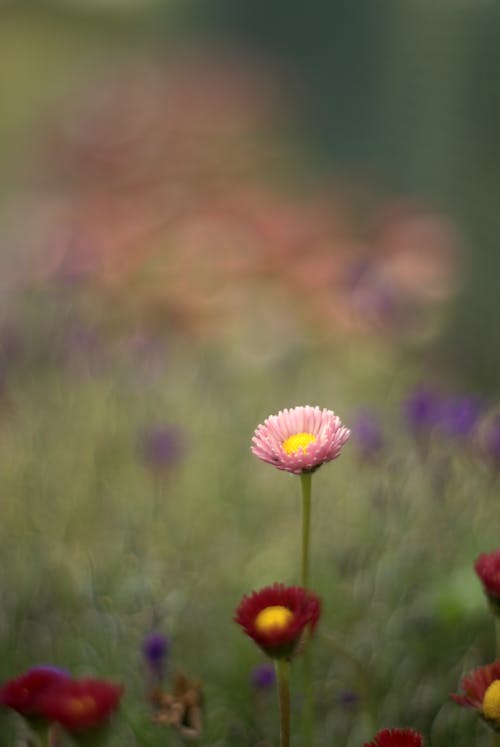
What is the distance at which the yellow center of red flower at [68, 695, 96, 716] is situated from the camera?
0.88 m

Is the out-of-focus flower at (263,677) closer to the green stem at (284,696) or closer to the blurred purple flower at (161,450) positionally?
the green stem at (284,696)

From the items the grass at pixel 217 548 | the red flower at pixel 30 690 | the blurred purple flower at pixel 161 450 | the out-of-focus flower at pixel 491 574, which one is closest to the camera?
the red flower at pixel 30 690

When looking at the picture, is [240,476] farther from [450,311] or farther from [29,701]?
[450,311]

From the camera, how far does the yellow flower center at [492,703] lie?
3.31 ft

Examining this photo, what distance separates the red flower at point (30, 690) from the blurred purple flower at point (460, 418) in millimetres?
999

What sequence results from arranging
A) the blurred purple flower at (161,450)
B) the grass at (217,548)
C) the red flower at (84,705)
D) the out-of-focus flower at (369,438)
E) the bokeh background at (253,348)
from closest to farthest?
the red flower at (84,705)
the grass at (217,548)
the bokeh background at (253,348)
the out-of-focus flower at (369,438)
the blurred purple flower at (161,450)

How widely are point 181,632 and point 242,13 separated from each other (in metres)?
6.92

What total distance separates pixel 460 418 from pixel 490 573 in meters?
0.77

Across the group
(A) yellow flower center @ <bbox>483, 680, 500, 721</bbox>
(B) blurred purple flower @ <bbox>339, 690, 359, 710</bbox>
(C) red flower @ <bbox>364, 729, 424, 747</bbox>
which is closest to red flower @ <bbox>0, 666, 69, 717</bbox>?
(C) red flower @ <bbox>364, 729, 424, 747</bbox>

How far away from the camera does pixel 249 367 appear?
11.2ft

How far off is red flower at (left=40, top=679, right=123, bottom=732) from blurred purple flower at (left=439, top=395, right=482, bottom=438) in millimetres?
1057

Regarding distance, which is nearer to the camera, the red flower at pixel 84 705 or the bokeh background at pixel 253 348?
the red flower at pixel 84 705

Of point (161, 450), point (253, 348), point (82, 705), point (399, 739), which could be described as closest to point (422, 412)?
point (161, 450)

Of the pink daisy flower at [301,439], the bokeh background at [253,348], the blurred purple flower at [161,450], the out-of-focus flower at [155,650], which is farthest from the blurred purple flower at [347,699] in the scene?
the blurred purple flower at [161,450]
